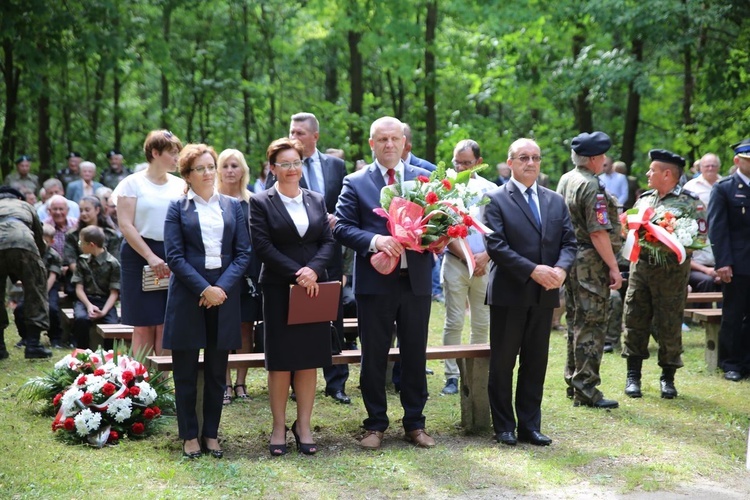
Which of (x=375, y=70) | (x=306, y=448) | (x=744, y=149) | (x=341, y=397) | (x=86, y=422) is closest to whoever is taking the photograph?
(x=306, y=448)

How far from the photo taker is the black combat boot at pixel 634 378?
8.71 meters

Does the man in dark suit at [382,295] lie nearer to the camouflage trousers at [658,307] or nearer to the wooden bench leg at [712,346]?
the camouflage trousers at [658,307]

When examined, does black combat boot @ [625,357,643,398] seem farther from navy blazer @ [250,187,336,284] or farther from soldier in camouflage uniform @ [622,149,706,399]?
navy blazer @ [250,187,336,284]

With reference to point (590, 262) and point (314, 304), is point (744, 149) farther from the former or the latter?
point (314, 304)

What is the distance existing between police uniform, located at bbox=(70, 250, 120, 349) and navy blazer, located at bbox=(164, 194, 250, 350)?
4434 mm

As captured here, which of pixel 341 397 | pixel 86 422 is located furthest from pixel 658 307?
pixel 86 422

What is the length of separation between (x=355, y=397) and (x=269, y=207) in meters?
2.60

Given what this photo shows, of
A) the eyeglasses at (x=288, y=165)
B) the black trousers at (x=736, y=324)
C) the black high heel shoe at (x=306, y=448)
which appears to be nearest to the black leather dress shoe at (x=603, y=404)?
the black trousers at (x=736, y=324)

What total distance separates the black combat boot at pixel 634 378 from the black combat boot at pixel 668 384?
21cm

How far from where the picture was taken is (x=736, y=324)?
969 cm

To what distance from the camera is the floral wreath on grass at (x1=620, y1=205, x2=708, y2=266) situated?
8312 millimetres

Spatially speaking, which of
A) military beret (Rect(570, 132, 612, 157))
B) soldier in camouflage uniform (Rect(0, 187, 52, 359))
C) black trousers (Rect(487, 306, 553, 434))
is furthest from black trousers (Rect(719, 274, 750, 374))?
soldier in camouflage uniform (Rect(0, 187, 52, 359))

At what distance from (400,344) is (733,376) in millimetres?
4440

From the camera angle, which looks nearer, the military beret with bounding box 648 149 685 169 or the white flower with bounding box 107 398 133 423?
the white flower with bounding box 107 398 133 423
